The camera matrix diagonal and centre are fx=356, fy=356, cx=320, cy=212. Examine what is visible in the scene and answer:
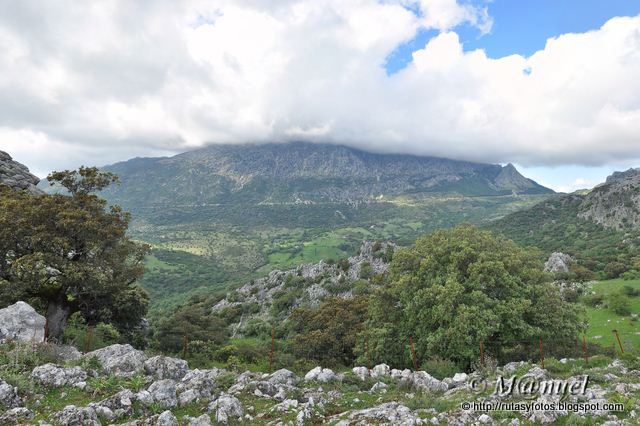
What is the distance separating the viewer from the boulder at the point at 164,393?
13789 millimetres

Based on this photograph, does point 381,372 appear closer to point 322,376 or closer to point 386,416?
point 322,376


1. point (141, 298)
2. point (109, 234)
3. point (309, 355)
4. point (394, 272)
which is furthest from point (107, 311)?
point (394, 272)

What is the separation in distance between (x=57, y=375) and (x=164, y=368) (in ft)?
14.9

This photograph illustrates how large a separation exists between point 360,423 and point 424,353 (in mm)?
17703

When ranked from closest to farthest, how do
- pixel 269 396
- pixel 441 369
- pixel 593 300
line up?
pixel 269 396 < pixel 441 369 < pixel 593 300

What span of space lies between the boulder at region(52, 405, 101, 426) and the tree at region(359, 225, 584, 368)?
21.4m

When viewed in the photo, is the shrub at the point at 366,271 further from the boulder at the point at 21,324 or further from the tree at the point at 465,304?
the boulder at the point at 21,324

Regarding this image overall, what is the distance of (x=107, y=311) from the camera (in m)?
34.8

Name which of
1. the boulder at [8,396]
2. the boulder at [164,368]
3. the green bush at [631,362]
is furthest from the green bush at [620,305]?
the boulder at [8,396]

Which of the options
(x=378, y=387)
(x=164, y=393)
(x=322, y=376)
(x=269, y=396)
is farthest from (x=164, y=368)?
(x=378, y=387)

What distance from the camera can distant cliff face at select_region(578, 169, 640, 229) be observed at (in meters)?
166

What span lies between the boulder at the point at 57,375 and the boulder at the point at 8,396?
1.22 meters

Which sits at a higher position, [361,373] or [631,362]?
[631,362]

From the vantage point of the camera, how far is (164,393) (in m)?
14.0
